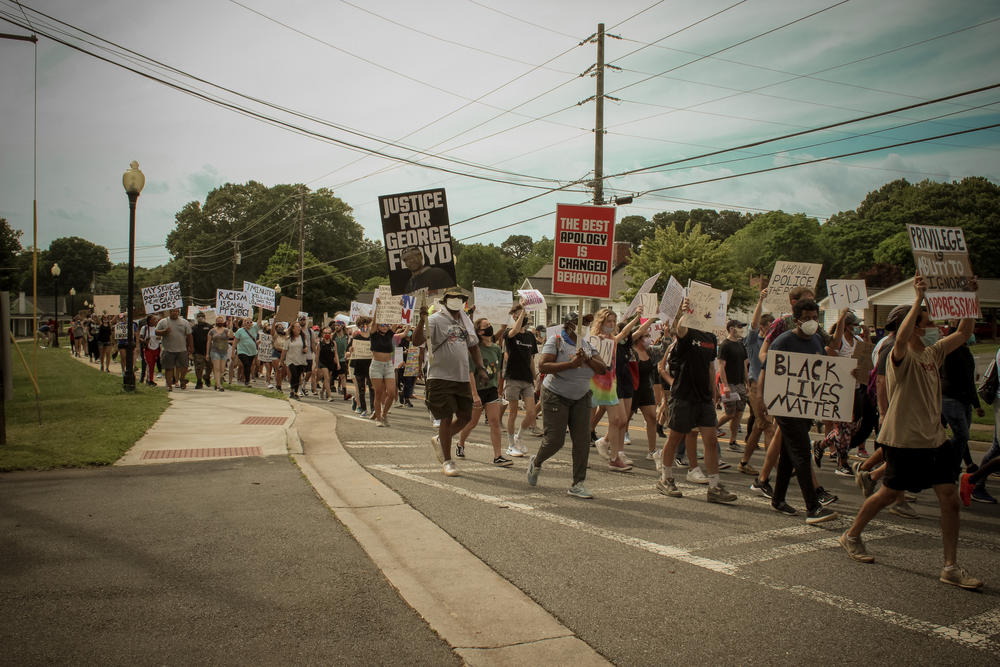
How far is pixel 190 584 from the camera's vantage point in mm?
4230

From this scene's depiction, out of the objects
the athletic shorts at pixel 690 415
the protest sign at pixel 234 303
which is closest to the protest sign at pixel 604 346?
the athletic shorts at pixel 690 415

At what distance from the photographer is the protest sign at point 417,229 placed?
403 inches

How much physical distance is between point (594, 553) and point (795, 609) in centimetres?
144

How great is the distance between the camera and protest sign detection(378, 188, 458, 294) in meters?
10.2

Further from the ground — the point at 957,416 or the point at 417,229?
the point at 417,229

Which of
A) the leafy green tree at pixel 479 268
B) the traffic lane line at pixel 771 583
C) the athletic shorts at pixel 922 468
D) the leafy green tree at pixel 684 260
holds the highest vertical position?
the leafy green tree at pixel 479 268

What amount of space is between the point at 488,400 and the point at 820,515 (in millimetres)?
4448

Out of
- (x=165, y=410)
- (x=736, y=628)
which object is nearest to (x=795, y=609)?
(x=736, y=628)

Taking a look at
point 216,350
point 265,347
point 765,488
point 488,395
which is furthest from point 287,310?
point 765,488

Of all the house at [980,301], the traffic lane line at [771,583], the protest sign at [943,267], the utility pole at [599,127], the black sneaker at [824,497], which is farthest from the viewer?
the house at [980,301]

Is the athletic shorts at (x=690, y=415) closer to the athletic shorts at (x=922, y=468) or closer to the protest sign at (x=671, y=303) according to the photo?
the protest sign at (x=671, y=303)

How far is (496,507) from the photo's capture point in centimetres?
644

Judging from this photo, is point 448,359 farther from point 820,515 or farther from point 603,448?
point 820,515

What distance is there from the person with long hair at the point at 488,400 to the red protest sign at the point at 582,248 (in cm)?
154
